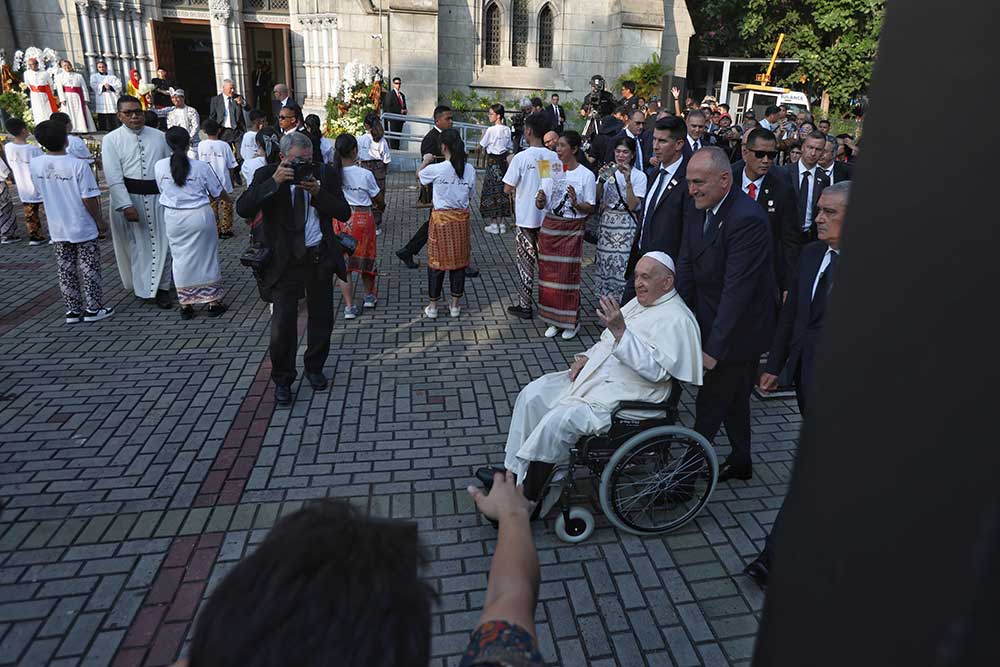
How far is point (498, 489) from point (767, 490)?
3.11 m

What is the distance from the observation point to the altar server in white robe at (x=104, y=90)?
17312mm

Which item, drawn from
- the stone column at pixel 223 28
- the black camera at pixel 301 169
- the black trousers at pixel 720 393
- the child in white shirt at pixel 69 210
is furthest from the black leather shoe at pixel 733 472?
the stone column at pixel 223 28

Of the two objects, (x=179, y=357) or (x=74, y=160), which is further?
(x=74, y=160)

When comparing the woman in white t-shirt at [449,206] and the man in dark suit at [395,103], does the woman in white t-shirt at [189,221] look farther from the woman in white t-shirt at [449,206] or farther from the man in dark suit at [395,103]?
the man in dark suit at [395,103]

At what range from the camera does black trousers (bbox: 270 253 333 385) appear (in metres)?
5.25

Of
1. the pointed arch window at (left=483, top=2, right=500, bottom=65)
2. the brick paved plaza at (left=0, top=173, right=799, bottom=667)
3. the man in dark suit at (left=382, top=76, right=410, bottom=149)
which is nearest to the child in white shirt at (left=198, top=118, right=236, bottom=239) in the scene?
the brick paved plaza at (left=0, top=173, right=799, bottom=667)

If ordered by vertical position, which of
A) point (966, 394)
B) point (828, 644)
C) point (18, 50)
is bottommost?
point (828, 644)

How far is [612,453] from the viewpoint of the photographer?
12.0 feet

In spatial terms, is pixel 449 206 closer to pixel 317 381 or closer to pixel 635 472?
pixel 317 381

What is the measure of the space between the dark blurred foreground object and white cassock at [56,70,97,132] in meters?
20.0

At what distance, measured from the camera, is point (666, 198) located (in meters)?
5.18

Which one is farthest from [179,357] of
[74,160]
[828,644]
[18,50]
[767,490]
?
[18,50]

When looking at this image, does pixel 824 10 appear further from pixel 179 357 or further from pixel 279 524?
pixel 279 524

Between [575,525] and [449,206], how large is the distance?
419 cm
